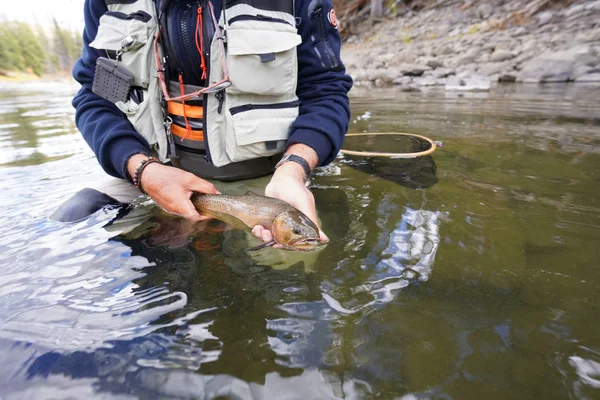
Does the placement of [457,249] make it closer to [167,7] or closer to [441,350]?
[441,350]

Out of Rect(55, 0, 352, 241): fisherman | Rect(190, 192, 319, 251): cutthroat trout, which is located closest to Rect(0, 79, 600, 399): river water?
Rect(190, 192, 319, 251): cutthroat trout

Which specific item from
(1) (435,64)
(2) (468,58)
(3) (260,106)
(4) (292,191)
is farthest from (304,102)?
(2) (468,58)

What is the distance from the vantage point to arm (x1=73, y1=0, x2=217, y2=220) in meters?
2.47

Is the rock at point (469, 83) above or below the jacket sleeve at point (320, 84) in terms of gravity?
below

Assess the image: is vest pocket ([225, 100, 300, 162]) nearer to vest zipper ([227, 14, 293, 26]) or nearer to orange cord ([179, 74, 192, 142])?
orange cord ([179, 74, 192, 142])

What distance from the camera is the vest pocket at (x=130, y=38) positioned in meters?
2.62

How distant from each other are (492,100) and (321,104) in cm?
799

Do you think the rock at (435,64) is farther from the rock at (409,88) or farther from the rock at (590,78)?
the rock at (590,78)

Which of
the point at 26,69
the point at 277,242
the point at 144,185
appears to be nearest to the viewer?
the point at 277,242

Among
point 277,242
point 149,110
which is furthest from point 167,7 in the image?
point 277,242

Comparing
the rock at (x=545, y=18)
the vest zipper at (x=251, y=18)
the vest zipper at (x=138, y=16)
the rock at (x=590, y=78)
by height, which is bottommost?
the rock at (x=590, y=78)

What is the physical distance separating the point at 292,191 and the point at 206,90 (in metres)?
1.03

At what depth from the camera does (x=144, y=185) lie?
8.41 feet

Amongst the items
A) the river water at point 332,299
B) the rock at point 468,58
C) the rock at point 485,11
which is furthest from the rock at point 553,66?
the river water at point 332,299
